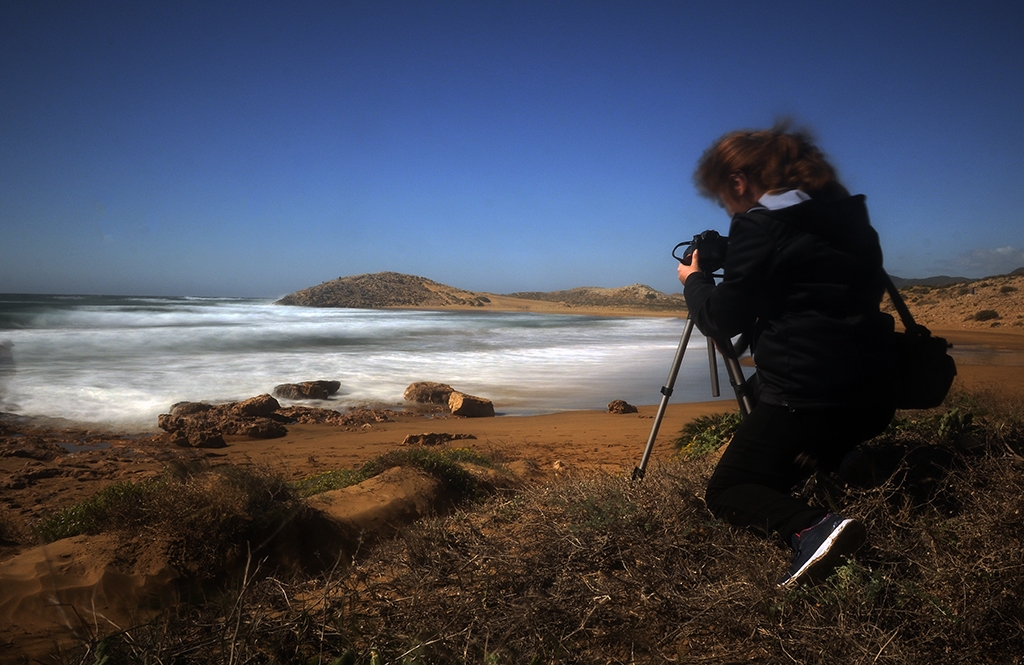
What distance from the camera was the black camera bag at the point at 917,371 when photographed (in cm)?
208

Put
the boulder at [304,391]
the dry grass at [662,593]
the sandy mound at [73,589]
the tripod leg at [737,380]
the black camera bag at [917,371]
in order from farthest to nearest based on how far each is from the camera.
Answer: the boulder at [304,391] → the tripod leg at [737,380] → the sandy mound at [73,589] → the black camera bag at [917,371] → the dry grass at [662,593]

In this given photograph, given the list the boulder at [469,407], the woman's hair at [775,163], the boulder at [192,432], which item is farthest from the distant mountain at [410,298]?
the woman's hair at [775,163]

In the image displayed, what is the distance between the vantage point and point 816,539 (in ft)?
6.66

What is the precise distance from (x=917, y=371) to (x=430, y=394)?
28.8ft

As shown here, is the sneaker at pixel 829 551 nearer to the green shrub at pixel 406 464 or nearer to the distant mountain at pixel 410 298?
the green shrub at pixel 406 464

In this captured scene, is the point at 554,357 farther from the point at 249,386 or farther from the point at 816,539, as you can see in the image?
the point at 816,539

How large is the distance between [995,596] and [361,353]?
16.9 m

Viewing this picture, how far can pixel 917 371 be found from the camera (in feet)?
6.91

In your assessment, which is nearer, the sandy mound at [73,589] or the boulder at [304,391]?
the sandy mound at [73,589]

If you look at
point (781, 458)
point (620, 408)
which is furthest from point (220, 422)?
point (781, 458)

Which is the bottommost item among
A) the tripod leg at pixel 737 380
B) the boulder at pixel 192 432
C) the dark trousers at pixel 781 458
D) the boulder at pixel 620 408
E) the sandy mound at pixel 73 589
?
the boulder at pixel 192 432

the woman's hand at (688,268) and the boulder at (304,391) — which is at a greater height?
the woman's hand at (688,268)

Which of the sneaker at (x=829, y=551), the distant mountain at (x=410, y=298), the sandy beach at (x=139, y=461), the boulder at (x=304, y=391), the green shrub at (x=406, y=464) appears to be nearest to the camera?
the sneaker at (x=829, y=551)

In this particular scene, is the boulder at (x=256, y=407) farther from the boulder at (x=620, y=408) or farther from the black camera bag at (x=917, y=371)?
the black camera bag at (x=917, y=371)
